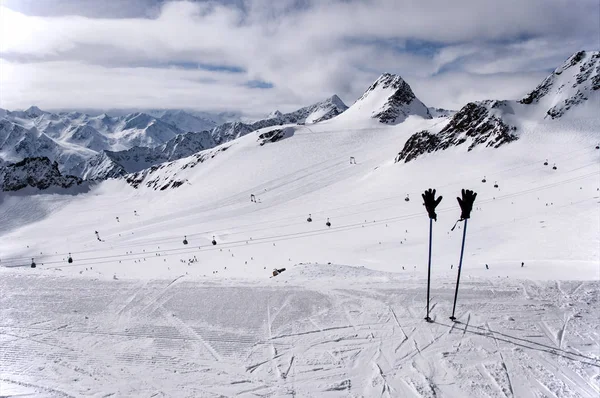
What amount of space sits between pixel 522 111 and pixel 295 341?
8602 cm

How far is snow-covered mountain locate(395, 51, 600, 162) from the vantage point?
74.1 metres

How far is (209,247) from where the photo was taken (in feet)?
155

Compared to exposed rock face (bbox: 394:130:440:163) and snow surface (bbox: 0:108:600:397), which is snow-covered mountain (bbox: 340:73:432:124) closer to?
exposed rock face (bbox: 394:130:440:163)

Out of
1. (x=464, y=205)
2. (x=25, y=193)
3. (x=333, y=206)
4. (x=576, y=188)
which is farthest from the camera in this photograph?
(x=25, y=193)

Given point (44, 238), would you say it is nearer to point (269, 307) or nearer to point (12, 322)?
point (12, 322)

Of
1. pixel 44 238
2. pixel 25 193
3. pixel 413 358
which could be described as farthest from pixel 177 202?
A: pixel 413 358

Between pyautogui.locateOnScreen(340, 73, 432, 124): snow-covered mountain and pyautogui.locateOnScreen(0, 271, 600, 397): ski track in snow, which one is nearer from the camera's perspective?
pyautogui.locateOnScreen(0, 271, 600, 397): ski track in snow

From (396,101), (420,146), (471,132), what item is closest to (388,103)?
(396,101)

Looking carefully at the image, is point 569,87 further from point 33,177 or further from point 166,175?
point 33,177

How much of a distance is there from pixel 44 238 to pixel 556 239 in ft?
305

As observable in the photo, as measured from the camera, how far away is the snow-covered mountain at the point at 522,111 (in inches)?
2916

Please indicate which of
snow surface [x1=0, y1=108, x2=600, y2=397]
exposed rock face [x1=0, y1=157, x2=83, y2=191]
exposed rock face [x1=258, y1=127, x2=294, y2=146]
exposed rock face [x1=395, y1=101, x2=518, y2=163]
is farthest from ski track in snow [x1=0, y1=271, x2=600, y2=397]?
exposed rock face [x1=0, y1=157, x2=83, y2=191]

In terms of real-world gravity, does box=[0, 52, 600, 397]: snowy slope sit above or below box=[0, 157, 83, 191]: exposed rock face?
below

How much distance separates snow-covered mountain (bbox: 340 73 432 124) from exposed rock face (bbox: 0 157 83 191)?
11351cm
